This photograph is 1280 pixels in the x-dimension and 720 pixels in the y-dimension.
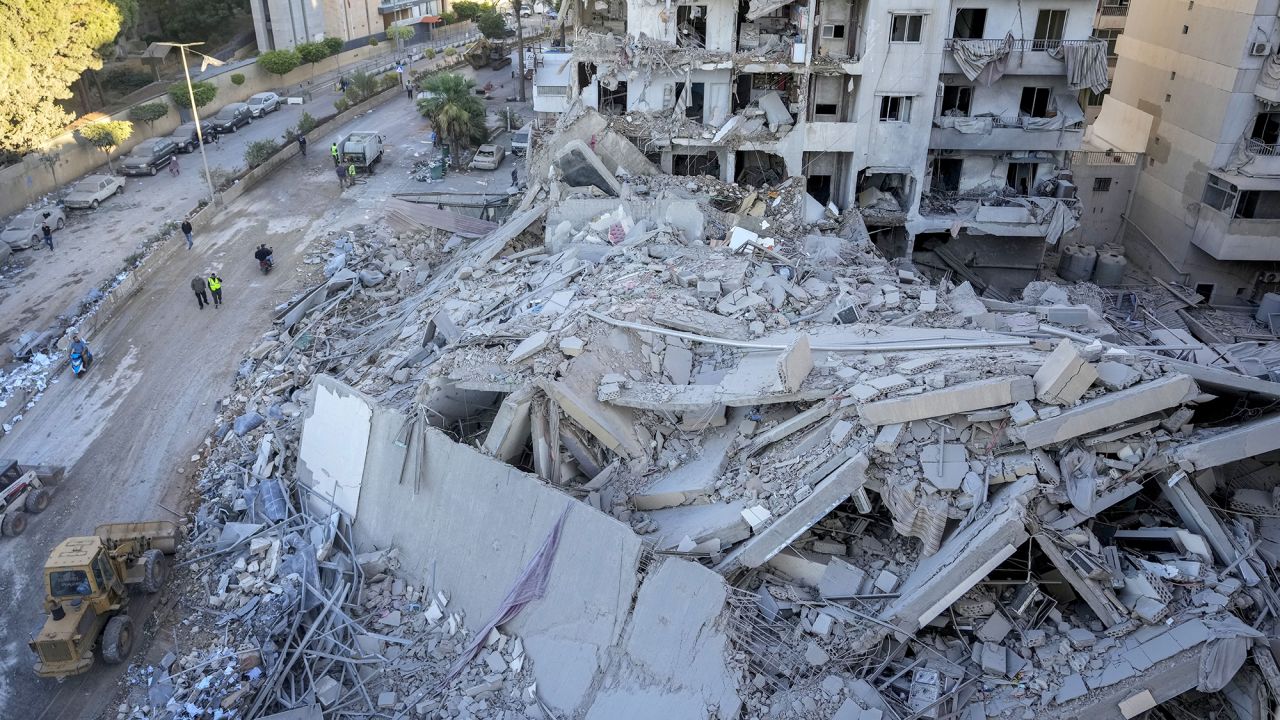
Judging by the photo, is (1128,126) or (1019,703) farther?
(1128,126)

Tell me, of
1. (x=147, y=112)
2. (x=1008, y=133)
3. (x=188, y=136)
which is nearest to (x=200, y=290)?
(x=188, y=136)

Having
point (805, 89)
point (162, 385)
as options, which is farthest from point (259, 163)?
point (805, 89)

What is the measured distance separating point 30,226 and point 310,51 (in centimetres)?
2627

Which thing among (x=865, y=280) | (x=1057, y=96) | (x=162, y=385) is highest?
(x=1057, y=96)

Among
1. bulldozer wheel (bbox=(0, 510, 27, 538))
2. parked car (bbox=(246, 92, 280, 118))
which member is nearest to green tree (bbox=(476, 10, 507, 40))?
parked car (bbox=(246, 92, 280, 118))

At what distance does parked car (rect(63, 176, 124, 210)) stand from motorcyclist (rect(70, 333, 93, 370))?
12145 mm

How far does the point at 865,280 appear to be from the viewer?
20812 mm

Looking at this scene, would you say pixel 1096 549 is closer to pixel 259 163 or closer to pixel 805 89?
pixel 805 89

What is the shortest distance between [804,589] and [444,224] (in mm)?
21450

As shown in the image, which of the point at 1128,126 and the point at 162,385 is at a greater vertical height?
the point at 1128,126

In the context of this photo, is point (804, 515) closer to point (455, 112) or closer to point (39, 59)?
→ point (455, 112)

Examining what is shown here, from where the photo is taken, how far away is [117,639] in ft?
48.4

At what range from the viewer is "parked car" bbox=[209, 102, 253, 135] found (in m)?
42.9

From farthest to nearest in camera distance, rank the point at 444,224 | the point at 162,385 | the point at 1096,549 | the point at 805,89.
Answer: the point at 444,224, the point at 805,89, the point at 162,385, the point at 1096,549
